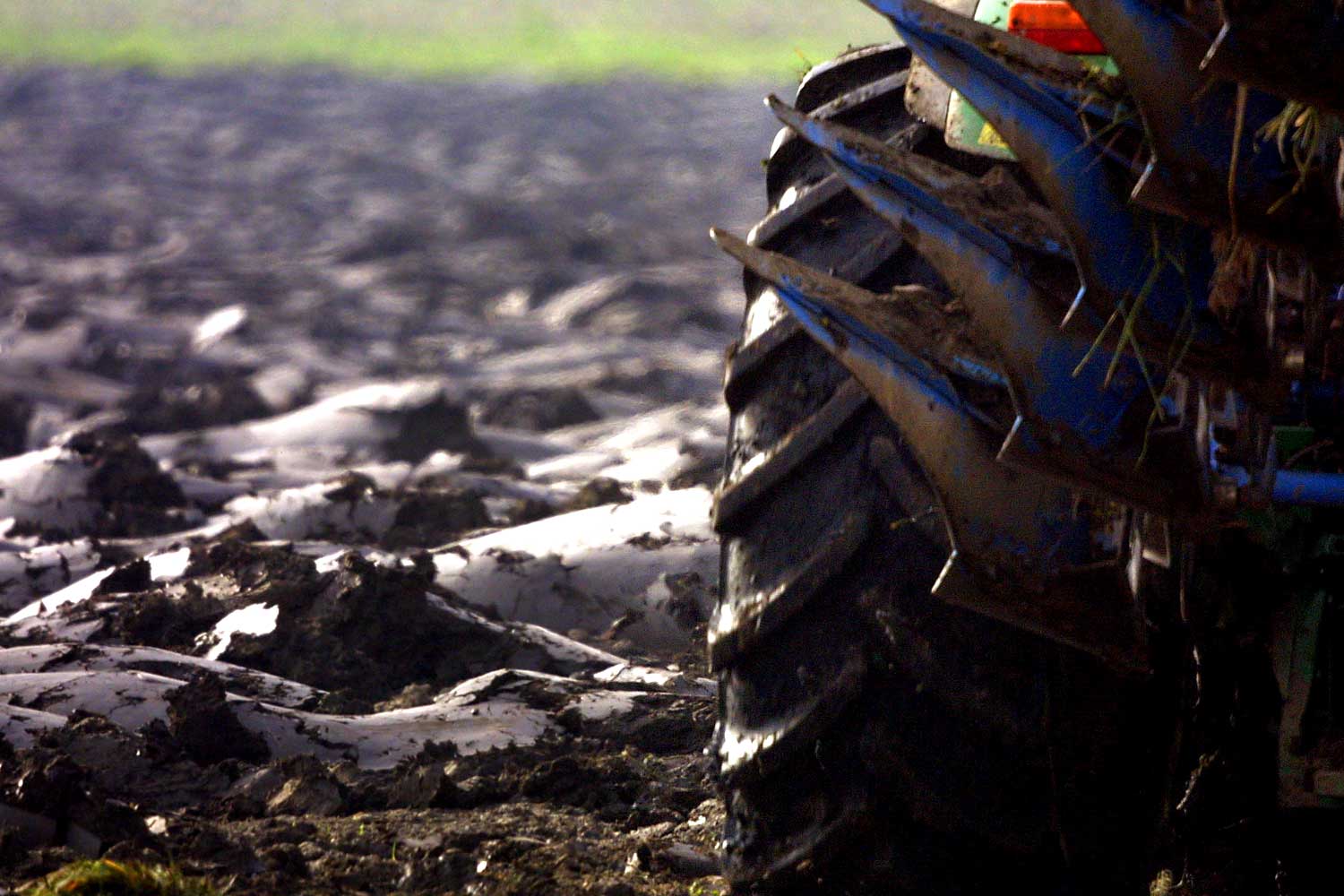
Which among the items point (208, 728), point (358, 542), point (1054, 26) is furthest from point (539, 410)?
point (1054, 26)

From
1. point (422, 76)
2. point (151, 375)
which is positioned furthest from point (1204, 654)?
point (422, 76)

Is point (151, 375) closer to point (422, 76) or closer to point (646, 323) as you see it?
point (646, 323)

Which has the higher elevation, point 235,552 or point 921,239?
point 921,239

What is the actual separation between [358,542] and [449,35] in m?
22.2

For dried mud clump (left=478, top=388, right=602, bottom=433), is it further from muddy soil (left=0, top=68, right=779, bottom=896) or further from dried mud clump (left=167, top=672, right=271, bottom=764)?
dried mud clump (left=167, top=672, right=271, bottom=764)

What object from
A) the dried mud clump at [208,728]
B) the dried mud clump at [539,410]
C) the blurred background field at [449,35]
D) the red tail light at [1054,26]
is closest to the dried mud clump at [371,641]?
the dried mud clump at [208,728]

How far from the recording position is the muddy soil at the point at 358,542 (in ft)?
8.40

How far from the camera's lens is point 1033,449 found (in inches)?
69.2

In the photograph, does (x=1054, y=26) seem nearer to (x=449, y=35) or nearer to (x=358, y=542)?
(x=358, y=542)

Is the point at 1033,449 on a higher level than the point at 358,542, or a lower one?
higher

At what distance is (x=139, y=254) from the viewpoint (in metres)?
12.0

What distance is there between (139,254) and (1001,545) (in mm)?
11005

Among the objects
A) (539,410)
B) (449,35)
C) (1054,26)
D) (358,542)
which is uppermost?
(1054,26)

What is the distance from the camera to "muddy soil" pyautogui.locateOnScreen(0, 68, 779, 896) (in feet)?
8.40
